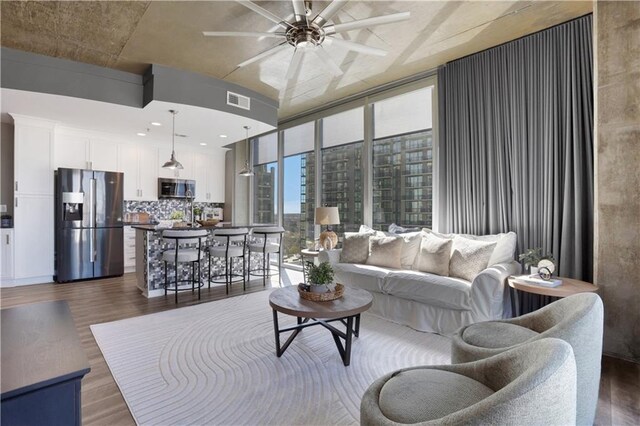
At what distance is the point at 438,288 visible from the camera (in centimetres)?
320

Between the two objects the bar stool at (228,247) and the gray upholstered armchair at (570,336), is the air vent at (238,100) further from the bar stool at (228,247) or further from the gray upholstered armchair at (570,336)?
the gray upholstered armchair at (570,336)

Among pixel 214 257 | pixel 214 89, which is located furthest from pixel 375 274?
pixel 214 89

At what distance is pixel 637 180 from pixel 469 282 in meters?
1.56

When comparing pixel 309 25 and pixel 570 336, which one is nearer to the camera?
pixel 570 336

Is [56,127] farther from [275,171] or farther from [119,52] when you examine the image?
[275,171]

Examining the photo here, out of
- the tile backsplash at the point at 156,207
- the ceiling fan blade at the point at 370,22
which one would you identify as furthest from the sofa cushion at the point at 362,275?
the tile backsplash at the point at 156,207

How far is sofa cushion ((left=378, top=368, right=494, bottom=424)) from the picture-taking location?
3.98ft

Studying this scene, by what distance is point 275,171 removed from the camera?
721 centimetres

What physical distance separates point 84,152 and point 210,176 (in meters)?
2.54

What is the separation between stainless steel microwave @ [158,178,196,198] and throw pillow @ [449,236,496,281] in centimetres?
585

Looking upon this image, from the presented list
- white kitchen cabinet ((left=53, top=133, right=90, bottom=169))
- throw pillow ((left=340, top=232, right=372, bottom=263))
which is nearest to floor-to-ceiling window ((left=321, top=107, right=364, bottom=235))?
throw pillow ((left=340, top=232, right=372, bottom=263))

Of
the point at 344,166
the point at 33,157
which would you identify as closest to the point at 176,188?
the point at 33,157

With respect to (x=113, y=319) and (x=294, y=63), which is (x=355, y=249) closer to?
(x=294, y=63)

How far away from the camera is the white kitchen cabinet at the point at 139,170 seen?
6.45 m
